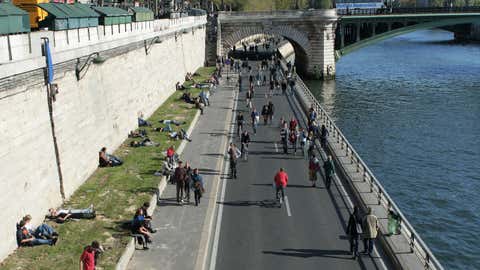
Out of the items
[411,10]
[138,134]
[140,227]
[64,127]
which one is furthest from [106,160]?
[411,10]

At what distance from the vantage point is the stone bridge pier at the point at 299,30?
75562 millimetres

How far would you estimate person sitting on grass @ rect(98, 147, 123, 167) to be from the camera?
28.2 m

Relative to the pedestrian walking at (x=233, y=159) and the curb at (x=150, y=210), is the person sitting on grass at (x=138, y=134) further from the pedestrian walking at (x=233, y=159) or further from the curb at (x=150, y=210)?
the pedestrian walking at (x=233, y=159)

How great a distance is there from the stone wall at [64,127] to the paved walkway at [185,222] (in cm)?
407

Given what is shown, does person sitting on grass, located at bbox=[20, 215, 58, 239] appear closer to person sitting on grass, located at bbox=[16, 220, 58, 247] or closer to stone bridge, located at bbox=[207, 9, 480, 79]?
person sitting on grass, located at bbox=[16, 220, 58, 247]

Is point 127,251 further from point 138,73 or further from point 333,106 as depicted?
point 333,106

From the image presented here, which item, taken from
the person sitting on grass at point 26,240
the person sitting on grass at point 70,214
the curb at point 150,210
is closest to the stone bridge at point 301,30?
the curb at point 150,210

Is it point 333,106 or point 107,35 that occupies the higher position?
point 107,35

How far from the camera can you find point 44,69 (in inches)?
842

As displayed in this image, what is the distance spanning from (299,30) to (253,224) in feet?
192

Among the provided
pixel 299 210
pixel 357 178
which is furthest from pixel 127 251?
pixel 357 178

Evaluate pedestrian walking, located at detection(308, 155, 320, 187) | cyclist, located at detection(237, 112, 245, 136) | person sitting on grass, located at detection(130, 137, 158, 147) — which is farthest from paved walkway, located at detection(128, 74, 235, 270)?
pedestrian walking, located at detection(308, 155, 320, 187)

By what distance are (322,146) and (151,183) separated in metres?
11.0

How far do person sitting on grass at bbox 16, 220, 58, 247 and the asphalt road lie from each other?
17.9 feet
